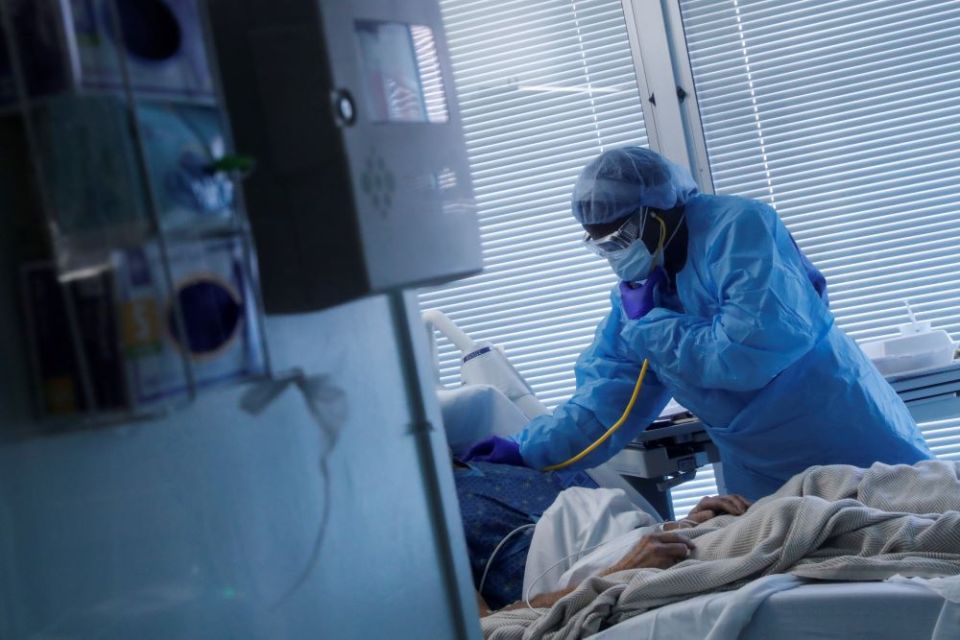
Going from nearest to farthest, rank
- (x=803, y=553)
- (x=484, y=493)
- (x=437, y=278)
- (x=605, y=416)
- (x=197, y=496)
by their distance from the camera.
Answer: (x=197, y=496)
(x=437, y=278)
(x=803, y=553)
(x=484, y=493)
(x=605, y=416)

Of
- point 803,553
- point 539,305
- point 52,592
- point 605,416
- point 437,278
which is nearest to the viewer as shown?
point 52,592

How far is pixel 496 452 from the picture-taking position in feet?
10.0

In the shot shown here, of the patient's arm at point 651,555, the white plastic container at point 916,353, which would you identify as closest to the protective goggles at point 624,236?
the patient's arm at point 651,555

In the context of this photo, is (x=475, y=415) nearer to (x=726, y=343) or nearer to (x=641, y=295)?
(x=641, y=295)

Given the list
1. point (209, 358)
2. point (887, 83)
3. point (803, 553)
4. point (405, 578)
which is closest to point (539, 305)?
point (887, 83)

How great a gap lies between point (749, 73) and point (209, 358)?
3630 mm

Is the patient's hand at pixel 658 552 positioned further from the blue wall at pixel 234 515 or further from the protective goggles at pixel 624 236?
the blue wall at pixel 234 515

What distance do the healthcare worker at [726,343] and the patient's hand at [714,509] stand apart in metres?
0.32

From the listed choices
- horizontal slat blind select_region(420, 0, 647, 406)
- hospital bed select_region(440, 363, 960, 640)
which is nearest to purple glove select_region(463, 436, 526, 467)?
hospital bed select_region(440, 363, 960, 640)

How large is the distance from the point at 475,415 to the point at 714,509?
96cm

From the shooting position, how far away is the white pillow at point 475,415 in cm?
321

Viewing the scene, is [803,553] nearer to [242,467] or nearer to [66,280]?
[242,467]

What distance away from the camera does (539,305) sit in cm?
429

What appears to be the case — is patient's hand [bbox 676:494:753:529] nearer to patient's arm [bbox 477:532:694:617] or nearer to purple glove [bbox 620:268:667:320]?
patient's arm [bbox 477:532:694:617]
